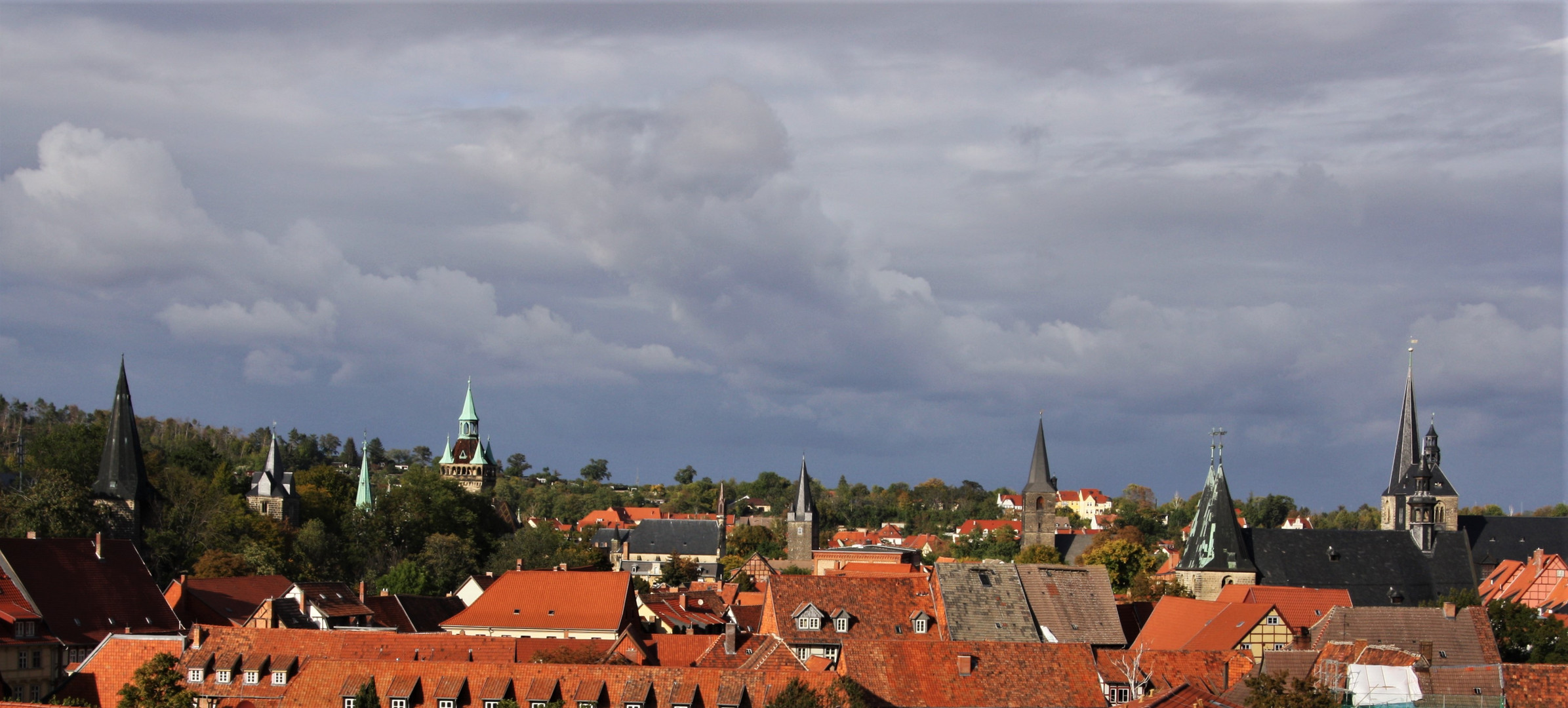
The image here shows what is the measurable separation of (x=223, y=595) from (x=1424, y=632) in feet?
182

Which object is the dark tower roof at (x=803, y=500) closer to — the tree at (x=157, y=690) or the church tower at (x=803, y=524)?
the church tower at (x=803, y=524)

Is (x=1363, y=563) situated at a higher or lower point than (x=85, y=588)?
higher

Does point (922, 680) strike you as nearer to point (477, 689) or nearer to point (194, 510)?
point (477, 689)

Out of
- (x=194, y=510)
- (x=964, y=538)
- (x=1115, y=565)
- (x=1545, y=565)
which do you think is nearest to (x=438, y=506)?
(x=194, y=510)

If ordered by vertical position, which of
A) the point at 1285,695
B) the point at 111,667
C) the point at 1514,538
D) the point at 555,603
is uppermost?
the point at 1514,538

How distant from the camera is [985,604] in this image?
2729 inches

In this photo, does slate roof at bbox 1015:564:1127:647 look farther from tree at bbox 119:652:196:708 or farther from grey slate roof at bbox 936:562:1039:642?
tree at bbox 119:652:196:708

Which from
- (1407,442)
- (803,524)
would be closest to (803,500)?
(803,524)

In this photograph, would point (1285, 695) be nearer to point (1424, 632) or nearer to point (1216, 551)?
point (1424, 632)

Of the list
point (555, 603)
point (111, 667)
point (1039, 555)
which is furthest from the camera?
point (1039, 555)

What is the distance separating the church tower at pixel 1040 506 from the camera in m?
148

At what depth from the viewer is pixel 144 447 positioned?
146 meters

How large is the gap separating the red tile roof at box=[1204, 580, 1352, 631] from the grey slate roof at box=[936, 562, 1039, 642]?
10232 mm

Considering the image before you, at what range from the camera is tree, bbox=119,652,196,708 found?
4828cm
